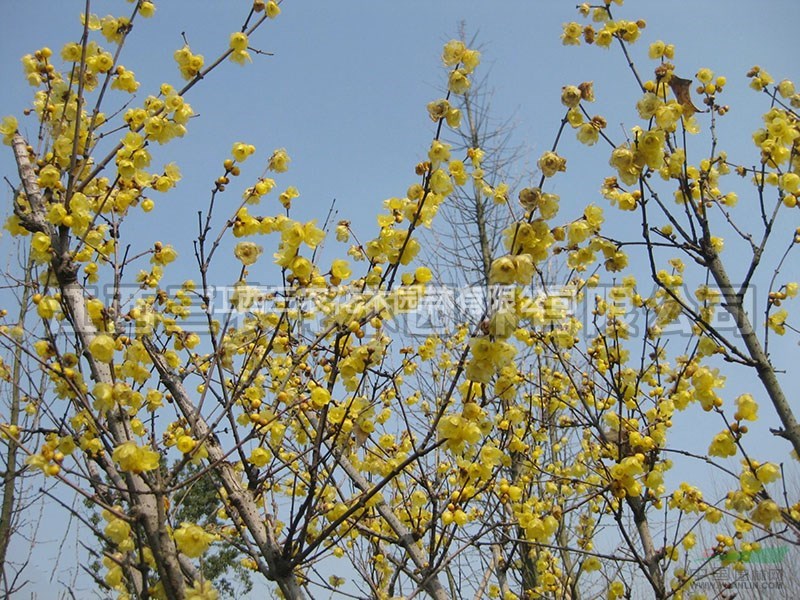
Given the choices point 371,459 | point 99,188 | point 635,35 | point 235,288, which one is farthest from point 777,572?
point 99,188

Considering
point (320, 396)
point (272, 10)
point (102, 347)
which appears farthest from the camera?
point (272, 10)

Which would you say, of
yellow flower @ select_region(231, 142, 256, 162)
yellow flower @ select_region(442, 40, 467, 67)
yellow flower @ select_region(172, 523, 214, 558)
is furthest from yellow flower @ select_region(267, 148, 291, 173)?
yellow flower @ select_region(172, 523, 214, 558)

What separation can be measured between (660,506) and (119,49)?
4185 millimetres

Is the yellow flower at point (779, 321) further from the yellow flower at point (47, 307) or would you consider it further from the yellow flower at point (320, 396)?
the yellow flower at point (47, 307)

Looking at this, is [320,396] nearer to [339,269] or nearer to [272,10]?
[339,269]

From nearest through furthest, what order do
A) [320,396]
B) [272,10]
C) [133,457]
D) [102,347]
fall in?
1. [133,457]
2. [102,347]
3. [320,396]
4. [272,10]

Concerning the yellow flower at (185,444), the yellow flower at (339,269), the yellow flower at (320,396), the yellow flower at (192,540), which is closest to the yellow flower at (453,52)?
the yellow flower at (339,269)

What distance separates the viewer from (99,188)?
299 cm

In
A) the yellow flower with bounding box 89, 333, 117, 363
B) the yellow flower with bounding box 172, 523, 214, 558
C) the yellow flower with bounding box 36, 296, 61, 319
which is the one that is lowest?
the yellow flower with bounding box 172, 523, 214, 558

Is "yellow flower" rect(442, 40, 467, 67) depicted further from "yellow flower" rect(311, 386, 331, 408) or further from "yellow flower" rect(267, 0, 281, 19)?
"yellow flower" rect(311, 386, 331, 408)

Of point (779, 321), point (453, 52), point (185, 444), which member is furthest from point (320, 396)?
point (779, 321)

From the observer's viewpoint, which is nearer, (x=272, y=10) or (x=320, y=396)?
(x=320, y=396)

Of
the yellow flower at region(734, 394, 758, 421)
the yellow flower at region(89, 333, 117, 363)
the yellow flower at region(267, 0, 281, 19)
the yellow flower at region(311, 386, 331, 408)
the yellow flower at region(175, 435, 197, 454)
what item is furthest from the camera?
the yellow flower at region(267, 0, 281, 19)

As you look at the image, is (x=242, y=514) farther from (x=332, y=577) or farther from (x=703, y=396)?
(x=332, y=577)
